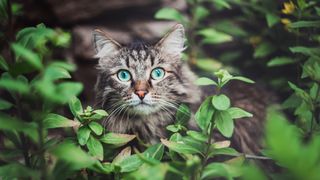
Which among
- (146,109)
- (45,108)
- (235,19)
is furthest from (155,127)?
(235,19)

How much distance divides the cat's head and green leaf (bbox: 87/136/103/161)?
575 mm

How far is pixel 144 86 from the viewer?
325cm

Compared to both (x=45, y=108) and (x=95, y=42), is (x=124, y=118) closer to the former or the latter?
(x=95, y=42)

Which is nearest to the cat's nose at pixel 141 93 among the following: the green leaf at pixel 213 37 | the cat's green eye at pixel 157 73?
the cat's green eye at pixel 157 73

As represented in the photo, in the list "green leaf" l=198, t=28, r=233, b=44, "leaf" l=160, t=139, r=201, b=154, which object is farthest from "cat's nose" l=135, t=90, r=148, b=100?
"green leaf" l=198, t=28, r=233, b=44

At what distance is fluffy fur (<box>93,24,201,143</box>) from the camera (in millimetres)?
3299

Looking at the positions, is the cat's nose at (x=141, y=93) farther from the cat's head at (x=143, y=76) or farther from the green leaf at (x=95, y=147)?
the green leaf at (x=95, y=147)

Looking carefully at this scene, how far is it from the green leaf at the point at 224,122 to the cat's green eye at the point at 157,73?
94 cm

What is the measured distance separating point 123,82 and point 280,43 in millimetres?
1736

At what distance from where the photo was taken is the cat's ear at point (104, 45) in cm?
361

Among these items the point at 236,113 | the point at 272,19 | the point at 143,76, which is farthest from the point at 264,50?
the point at 236,113

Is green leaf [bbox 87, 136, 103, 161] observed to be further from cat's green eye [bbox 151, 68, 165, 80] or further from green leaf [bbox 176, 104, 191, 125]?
cat's green eye [bbox 151, 68, 165, 80]

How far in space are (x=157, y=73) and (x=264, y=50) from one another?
1392 millimetres

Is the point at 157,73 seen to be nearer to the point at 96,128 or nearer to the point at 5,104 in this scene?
the point at 96,128
